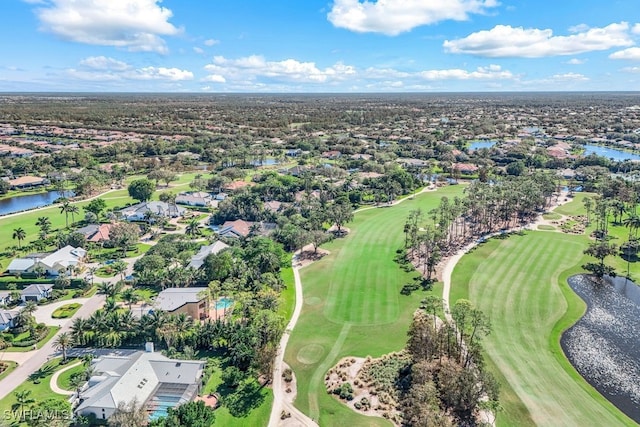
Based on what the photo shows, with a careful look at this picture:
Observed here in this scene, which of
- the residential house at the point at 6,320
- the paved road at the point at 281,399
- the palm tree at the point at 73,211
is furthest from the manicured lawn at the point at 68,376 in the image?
the palm tree at the point at 73,211

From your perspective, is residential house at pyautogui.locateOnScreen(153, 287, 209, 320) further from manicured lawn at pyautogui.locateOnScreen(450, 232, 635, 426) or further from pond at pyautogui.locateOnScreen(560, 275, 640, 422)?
pond at pyautogui.locateOnScreen(560, 275, 640, 422)

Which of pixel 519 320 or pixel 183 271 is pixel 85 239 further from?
pixel 519 320

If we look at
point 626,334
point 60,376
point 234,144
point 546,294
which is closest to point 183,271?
point 60,376

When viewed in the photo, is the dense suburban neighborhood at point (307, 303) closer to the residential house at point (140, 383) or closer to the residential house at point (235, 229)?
the residential house at point (140, 383)

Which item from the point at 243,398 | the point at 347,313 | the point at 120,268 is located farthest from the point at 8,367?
the point at 347,313

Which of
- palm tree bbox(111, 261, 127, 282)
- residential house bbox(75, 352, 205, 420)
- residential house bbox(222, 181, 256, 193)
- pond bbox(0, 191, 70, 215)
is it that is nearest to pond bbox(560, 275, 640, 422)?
residential house bbox(75, 352, 205, 420)
